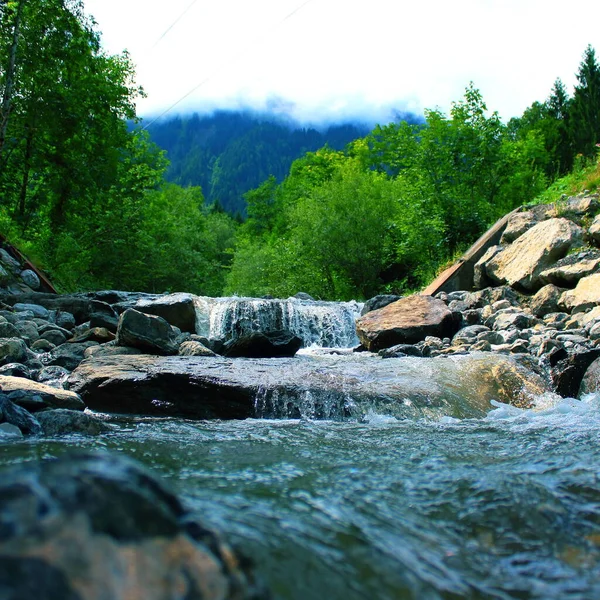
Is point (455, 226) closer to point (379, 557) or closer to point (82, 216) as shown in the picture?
point (82, 216)

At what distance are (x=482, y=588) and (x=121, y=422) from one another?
4.25 m

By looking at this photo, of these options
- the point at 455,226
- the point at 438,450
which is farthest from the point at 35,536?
the point at 455,226

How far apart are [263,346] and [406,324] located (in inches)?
113

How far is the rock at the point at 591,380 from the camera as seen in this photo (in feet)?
20.5

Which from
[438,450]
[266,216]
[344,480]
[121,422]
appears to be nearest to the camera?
[344,480]

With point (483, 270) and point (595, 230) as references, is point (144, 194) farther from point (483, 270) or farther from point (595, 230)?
point (595, 230)

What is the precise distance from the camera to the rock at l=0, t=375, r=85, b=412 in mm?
4965

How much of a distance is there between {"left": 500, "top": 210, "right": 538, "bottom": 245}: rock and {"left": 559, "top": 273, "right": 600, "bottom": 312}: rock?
11.6 feet

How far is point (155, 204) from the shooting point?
28953 mm

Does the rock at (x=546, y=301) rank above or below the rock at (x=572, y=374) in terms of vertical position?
above

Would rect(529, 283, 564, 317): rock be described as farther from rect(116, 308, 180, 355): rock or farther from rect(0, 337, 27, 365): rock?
rect(0, 337, 27, 365): rock

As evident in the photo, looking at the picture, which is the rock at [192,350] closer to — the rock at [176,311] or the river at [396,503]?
the rock at [176,311]

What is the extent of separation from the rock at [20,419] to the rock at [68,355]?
3.18 metres

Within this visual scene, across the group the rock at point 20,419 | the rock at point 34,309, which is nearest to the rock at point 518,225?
the rock at point 34,309
